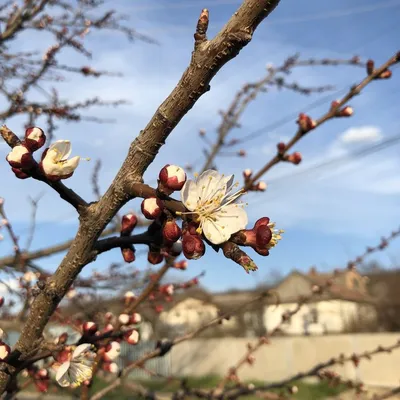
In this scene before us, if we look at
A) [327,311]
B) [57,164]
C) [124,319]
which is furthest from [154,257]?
[327,311]

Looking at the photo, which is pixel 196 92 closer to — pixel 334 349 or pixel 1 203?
pixel 1 203

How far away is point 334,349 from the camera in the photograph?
14672mm

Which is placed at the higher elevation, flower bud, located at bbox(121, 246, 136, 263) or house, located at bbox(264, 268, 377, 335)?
house, located at bbox(264, 268, 377, 335)

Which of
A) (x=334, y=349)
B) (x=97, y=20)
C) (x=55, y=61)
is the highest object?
(x=334, y=349)

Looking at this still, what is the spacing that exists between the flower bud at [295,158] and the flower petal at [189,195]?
1.63m

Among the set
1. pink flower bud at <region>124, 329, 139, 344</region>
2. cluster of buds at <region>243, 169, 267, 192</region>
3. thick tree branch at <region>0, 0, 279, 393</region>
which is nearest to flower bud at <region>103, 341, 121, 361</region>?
pink flower bud at <region>124, 329, 139, 344</region>

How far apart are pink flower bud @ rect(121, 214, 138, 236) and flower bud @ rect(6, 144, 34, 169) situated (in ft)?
0.79

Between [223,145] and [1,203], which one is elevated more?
[223,145]

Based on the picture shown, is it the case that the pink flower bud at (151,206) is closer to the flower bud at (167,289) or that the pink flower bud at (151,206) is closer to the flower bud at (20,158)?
the flower bud at (20,158)

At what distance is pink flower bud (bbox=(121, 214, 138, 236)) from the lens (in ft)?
3.44

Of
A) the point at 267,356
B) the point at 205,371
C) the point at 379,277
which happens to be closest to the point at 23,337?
the point at 267,356

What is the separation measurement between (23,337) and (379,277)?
22563 mm

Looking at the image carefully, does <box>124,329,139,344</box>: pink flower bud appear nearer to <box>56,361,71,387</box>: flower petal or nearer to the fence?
<box>56,361,71,387</box>: flower petal

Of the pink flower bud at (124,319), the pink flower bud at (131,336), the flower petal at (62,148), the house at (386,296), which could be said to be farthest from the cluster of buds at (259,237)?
the house at (386,296)
